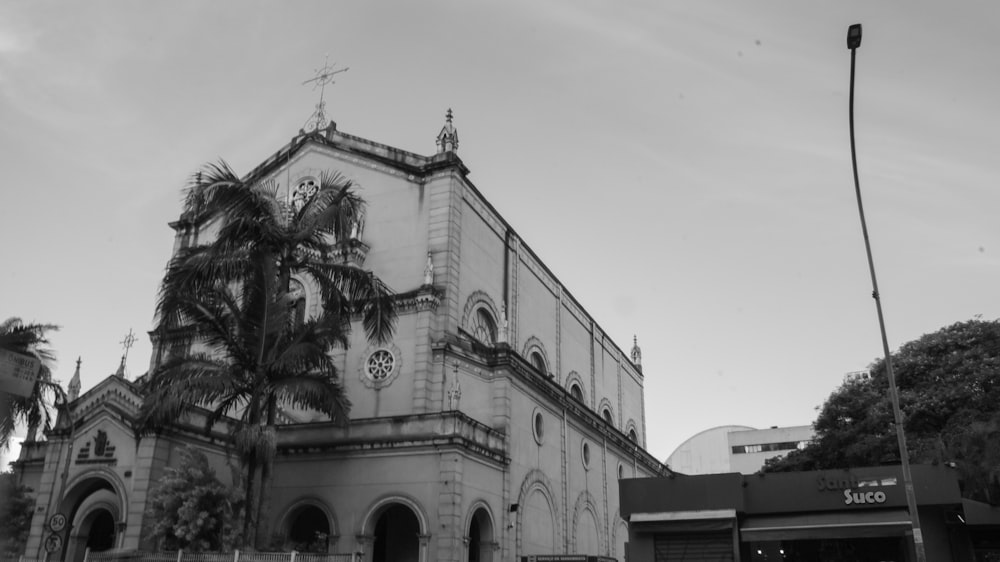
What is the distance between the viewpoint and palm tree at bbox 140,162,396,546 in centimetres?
2116

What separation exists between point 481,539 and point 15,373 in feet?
69.5

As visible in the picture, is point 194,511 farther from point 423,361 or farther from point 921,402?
point 921,402

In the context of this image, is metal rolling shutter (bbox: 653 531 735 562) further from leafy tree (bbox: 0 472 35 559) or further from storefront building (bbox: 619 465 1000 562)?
leafy tree (bbox: 0 472 35 559)

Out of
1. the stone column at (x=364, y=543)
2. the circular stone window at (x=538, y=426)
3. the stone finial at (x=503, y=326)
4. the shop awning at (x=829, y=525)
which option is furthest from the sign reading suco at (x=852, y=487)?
the stone column at (x=364, y=543)

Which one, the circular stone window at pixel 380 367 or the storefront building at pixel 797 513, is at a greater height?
the circular stone window at pixel 380 367

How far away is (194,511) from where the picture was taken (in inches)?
826

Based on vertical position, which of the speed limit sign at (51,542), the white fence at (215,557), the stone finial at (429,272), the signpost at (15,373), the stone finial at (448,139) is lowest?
the white fence at (215,557)

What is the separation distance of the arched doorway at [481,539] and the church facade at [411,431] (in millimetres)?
61

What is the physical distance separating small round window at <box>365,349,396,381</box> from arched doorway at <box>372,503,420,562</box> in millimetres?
4717

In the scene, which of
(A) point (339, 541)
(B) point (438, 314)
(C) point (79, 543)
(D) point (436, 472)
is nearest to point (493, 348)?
(B) point (438, 314)

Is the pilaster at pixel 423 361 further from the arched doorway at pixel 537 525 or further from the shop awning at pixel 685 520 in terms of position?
the shop awning at pixel 685 520

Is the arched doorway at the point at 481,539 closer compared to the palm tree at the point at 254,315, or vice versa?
the palm tree at the point at 254,315

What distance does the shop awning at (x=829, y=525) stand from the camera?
71.3 feet

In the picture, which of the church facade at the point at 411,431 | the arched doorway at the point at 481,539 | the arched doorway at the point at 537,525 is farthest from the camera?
the arched doorway at the point at 537,525
